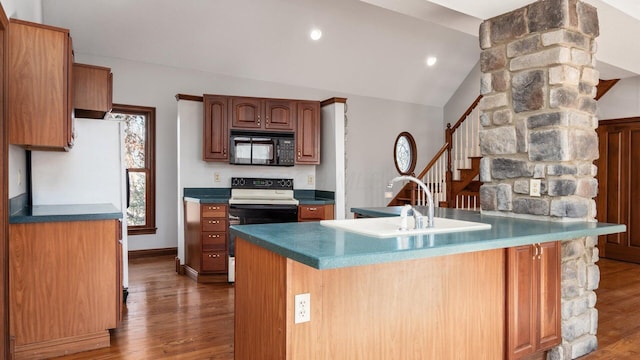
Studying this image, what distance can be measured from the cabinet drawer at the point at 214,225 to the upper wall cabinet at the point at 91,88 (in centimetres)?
152

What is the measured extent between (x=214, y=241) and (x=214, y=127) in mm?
1364

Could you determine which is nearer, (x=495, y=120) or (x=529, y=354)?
(x=529, y=354)

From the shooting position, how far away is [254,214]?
4.59 meters

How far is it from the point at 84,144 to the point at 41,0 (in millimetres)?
1959

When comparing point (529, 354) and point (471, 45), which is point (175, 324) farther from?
point (471, 45)

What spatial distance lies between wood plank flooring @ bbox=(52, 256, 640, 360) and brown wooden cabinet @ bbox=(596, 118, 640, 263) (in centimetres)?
88

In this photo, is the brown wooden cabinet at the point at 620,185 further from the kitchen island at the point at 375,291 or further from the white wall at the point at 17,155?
the white wall at the point at 17,155

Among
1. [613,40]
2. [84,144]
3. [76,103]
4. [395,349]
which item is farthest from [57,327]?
[613,40]

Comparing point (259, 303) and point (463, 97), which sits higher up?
point (463, 97)

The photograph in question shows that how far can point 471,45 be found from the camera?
6734mm

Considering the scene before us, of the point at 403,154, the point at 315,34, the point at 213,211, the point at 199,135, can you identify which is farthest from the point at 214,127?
the point at 403,154

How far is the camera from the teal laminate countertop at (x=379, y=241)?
4.75 ft

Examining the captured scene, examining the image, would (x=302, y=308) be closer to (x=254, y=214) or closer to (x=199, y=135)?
(x=254, y=214)

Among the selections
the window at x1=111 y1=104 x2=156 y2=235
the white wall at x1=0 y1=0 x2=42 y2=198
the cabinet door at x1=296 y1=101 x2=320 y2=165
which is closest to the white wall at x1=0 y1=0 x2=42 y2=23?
the white wall at x1=0 y1=0 x2=42 y2=198
